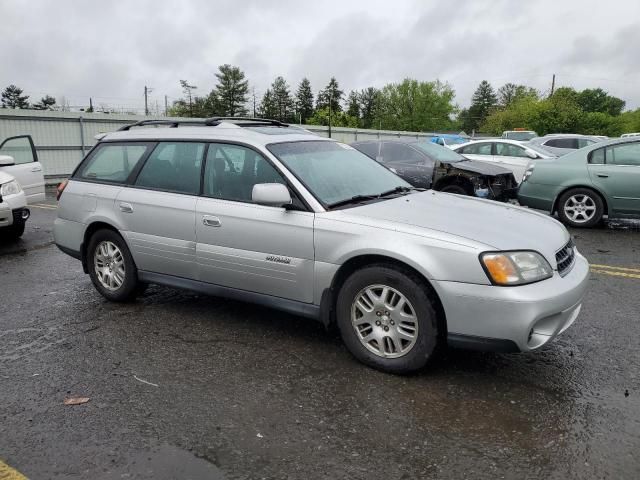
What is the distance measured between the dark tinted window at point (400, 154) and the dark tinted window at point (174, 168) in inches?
259

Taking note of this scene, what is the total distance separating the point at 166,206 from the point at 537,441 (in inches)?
125

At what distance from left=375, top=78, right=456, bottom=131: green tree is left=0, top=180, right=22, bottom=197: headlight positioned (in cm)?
8489

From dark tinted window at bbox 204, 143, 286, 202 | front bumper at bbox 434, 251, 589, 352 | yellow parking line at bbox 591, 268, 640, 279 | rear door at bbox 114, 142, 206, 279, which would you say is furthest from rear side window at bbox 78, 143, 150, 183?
yellow parking line at bbox 591, 268, 640, 279

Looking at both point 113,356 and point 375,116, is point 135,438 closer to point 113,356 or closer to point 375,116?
point 113,356

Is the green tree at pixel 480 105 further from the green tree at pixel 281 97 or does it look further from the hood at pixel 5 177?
the hood at pixel 5 177

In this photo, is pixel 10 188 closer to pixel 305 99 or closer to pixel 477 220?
pixel 477 220

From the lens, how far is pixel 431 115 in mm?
89188

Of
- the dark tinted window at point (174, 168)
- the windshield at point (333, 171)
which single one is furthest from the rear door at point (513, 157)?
the dark tinted window at point (174, 168)

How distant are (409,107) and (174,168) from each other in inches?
3560

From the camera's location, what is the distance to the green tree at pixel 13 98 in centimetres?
9962

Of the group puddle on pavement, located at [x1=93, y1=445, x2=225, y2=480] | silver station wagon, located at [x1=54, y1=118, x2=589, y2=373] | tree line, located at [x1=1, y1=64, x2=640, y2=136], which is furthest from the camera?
tree line, located at [x1=1, y1=64, x2=640, y2=136]

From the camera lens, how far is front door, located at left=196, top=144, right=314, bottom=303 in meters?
3.72

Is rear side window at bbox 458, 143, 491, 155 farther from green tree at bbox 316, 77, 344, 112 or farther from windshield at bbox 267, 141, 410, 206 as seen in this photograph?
green tree at bbox 316, 77, 344, 112

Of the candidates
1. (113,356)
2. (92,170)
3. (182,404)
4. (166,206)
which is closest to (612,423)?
(182,404)
